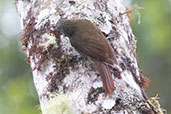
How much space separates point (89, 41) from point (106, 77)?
1.88 ft

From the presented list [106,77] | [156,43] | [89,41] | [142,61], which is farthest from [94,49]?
[142,61]

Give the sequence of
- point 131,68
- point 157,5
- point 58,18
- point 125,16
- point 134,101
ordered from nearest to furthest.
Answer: point 134,101
point 131,68
point 58,18
point 125,16
point 157,5

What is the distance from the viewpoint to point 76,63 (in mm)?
2807

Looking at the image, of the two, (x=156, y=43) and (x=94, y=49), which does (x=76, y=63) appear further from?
(x=156, y=43)

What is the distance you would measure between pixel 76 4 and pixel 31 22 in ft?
1.18

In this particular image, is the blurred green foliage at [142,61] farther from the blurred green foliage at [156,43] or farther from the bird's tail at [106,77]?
the bird's tail at [106,77]

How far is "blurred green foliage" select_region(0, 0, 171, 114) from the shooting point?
5.92 m

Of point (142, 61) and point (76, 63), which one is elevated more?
point (142, 61)

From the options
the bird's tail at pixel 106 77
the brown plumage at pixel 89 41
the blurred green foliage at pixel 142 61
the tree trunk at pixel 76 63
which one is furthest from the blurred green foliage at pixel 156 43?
the bird's tail at pixel 106 77

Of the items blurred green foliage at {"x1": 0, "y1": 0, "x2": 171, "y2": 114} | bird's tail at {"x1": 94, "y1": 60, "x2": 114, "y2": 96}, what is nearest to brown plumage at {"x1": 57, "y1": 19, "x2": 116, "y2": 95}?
bird's tail at {"x1": 94, "y1": 60, "x2": 114, "y2": 96}

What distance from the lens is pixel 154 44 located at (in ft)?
19.9

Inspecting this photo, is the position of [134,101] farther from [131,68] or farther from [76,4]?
[76,4]

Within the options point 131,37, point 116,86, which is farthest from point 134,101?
point 131,37

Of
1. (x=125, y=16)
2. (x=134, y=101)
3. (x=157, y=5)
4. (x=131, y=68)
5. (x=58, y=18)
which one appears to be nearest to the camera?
(x=134, y=101)
